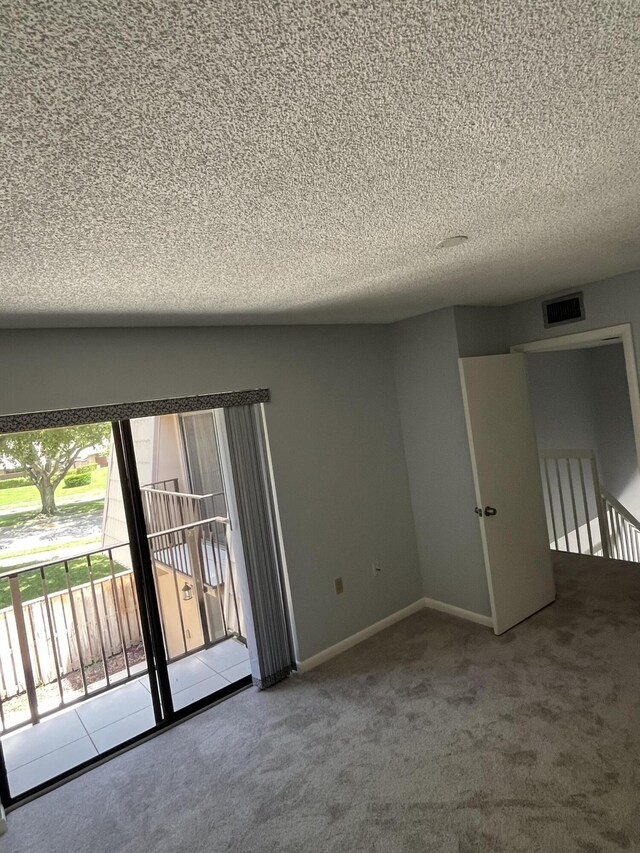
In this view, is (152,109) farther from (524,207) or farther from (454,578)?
(454,578)

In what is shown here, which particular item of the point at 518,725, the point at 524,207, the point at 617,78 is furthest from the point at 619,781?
the point at 617,78

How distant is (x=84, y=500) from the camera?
342 cm

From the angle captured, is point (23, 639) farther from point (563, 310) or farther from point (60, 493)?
point (563, 310)

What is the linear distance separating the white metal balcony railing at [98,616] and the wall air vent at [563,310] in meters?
3.13

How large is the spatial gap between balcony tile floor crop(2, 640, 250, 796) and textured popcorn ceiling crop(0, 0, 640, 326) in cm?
261

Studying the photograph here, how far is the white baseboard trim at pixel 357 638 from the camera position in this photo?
359 cm

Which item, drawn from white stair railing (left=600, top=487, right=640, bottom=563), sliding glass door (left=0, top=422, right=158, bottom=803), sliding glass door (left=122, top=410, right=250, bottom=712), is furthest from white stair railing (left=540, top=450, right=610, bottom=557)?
sliding glass door (left=0, top=422, right=158, bottom=803)

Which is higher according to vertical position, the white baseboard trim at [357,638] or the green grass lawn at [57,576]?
the green grass lawn at [57,576]

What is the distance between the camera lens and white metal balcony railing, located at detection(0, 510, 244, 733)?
11.4 ft

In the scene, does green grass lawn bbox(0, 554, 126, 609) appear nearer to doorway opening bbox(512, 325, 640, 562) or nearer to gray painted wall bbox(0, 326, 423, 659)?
gray painted wall bbox(0, 326, 423, 659)

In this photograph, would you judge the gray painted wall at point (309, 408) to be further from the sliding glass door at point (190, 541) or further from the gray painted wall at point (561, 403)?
the gray painted wall at point (561, 403)

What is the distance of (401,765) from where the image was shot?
2.52 m

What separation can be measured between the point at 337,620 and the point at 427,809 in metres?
1.59

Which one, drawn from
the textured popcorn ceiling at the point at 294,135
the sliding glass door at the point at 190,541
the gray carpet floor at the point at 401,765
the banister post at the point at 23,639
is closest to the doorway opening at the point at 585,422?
the gray carpet floor at the point at 401,765
